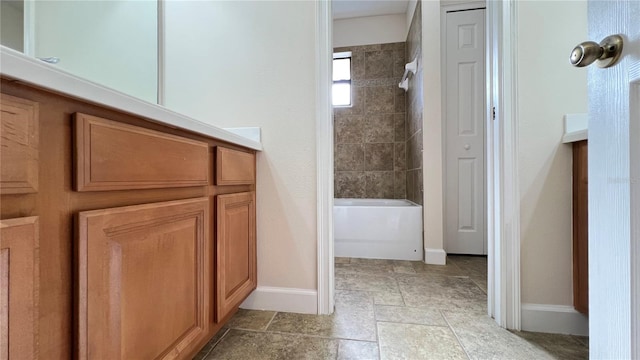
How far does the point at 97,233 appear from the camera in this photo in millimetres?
535

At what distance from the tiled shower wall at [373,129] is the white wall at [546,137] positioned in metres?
2.03

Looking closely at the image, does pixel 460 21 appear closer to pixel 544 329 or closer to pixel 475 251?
pixel 475 251

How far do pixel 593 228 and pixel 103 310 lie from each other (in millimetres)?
924

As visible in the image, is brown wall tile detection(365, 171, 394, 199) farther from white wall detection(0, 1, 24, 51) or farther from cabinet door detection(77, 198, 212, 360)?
white wall detection(0, 1, 24, 51)

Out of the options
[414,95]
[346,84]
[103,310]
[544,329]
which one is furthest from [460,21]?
[103,310]

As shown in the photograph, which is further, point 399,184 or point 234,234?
point 399,184

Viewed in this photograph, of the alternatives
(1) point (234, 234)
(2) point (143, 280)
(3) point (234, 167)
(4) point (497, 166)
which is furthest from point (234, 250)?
(4) point (497, 166)

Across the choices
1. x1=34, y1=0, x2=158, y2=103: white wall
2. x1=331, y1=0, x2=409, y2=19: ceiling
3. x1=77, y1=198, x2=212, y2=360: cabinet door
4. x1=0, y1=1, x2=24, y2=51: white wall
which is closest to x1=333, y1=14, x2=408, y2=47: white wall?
x1=331, y1=0, x2=409, y2=19: ceiling

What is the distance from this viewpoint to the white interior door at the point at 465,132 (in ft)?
8.18

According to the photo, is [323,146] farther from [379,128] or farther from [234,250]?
[379,128]

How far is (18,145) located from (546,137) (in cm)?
169

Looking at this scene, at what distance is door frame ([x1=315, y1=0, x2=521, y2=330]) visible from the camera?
1.22 meters

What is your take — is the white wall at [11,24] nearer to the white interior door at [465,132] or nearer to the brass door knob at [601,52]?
the brass door knob at [601,52]

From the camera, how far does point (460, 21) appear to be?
2504 millimetres
